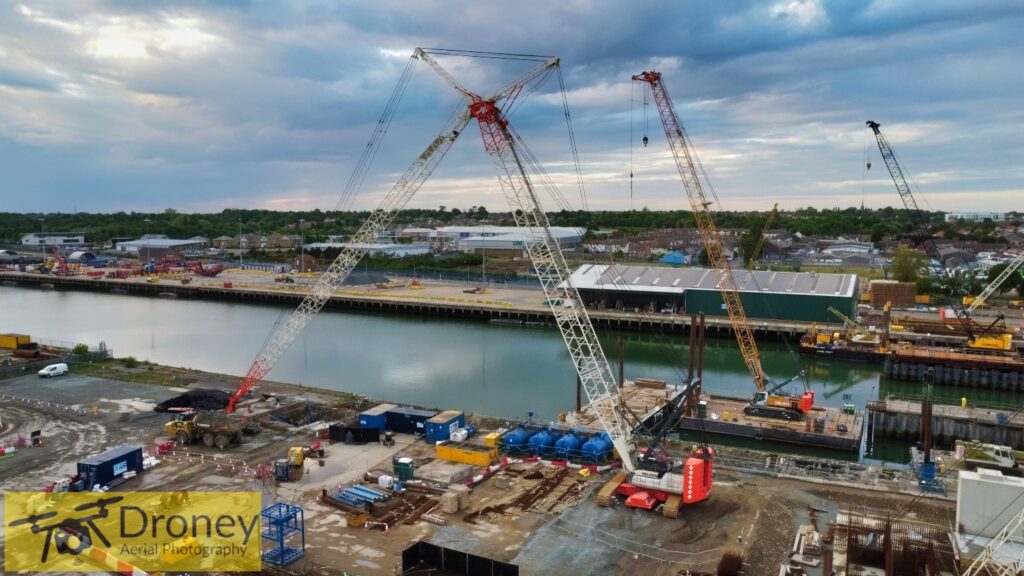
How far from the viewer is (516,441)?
19.8 m

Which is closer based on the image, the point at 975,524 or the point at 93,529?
the point at 975,524

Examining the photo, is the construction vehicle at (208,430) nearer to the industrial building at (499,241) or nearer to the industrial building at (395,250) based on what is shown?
the industrial building at (499,241)

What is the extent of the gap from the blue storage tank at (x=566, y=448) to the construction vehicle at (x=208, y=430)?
979 cm

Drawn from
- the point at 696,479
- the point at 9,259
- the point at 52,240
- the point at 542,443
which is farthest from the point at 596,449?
the point at 52,240

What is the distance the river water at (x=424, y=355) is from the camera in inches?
1257

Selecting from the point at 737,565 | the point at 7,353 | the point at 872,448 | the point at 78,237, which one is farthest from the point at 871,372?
the point at 78,237

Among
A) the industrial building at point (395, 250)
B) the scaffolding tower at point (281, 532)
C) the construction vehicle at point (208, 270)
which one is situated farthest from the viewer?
the industrial building at point (395, 250)

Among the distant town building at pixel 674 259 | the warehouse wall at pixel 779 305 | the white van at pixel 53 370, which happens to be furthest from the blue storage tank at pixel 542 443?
the distant town building at pixel 674 259

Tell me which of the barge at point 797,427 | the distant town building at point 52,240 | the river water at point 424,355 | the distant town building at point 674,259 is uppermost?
the distant town building at point 52,240

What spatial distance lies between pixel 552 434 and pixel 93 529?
11.8 meters

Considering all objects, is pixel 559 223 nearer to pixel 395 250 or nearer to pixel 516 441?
pixel 395 250

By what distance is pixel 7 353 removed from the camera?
32.2 m

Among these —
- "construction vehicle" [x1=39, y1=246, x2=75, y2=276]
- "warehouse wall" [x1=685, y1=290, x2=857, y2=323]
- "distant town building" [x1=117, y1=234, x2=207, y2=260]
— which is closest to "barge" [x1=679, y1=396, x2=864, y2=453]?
"warehouse wall" [x1=685, y1=290, x2=857, y2=323]

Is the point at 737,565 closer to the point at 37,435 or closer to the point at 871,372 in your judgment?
the point at 37,435
